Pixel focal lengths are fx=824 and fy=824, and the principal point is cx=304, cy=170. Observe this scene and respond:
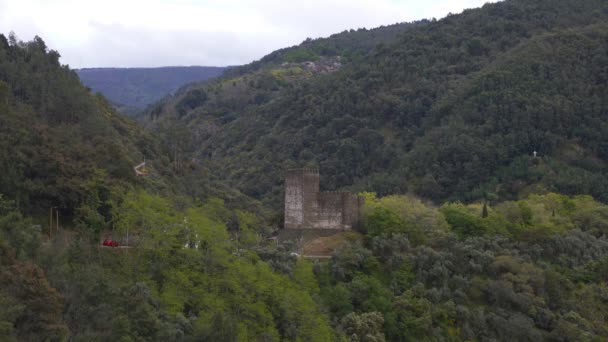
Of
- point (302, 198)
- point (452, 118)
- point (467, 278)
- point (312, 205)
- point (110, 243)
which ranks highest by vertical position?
point (452, 118)

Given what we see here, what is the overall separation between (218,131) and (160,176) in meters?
49.3

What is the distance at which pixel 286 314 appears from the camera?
2664 centimetres

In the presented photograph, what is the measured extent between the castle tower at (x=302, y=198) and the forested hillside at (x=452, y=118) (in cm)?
2137

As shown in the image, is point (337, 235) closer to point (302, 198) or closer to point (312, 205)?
point (312, 205)

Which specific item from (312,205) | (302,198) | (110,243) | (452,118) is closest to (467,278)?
(312,205)

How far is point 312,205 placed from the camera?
114ft

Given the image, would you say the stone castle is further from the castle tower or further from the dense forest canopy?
the dense forest canopy

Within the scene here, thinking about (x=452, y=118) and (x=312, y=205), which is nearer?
(x=312, y=205)

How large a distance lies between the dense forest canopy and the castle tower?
152cm

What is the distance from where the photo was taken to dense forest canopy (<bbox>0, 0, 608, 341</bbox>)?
945 inches

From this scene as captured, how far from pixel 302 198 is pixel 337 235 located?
2.17m

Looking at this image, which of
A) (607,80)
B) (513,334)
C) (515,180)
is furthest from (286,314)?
(607,80)

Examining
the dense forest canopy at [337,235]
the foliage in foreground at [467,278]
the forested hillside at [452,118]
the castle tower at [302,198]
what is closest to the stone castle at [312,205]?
the castle tower at [302,198]

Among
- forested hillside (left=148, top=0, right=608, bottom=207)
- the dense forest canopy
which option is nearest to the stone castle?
the dense forest canopy
